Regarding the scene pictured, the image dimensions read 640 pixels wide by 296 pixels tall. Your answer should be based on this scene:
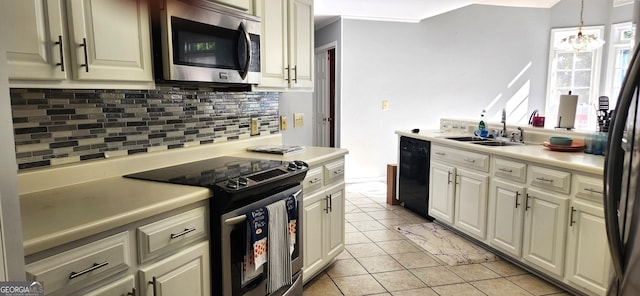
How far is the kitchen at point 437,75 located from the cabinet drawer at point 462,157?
6.41 ft

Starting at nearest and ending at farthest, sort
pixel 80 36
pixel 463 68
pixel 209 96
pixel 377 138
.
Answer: pixel 80 36, pixel 209 96, pixel 377 138, pixel 463 68

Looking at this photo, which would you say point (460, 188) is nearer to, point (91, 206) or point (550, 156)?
point (550, 156)

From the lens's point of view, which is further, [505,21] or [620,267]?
[505,21]

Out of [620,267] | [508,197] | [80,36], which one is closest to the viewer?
[620,267]

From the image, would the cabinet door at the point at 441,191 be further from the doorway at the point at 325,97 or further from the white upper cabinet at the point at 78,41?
the white upper cabinet at the point at 78,41

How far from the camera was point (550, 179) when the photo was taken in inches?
97.8

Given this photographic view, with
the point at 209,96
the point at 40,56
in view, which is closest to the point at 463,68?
the point at 209,96

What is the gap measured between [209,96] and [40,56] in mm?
1135

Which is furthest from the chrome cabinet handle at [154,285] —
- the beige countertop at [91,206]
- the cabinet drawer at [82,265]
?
the beige countertop at [91,206]

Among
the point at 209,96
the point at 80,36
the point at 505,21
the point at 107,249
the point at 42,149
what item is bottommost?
the point at 107,249

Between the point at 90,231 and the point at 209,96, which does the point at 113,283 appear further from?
the point at 209,96

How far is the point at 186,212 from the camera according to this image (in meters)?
1.55

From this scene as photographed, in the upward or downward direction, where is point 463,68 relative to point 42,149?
upward

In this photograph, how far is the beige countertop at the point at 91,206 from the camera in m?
1.14
